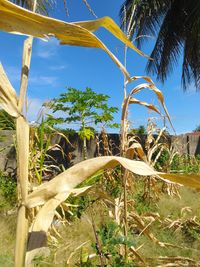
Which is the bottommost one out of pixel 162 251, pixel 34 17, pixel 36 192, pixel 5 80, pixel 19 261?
pixel 162 251

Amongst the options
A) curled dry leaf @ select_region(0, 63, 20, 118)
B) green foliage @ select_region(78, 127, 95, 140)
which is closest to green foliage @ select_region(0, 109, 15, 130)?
green foliage @ select_region(78, 127, 95, 140)

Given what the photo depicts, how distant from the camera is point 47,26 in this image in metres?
0.74

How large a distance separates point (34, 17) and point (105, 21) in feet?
0.50

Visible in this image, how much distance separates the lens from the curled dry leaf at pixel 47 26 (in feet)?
2.38

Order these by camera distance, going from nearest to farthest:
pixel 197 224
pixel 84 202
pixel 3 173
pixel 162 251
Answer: pixel 162 251
pixel 197 224
pixel 84 202
pixel 3 173

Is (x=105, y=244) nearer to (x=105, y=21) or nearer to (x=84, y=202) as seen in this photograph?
(x=105, y=21)

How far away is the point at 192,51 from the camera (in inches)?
410

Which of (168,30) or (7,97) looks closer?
(7,97)

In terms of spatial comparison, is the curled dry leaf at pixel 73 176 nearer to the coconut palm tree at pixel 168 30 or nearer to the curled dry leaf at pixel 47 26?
the curled dry leaf at pixel 47 26

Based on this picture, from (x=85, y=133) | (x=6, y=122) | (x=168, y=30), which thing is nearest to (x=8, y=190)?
(x=6, y=122)

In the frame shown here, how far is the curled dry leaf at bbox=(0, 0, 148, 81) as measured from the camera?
726 mm

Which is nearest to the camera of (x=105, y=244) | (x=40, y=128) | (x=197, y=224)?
(x=105, y=244)

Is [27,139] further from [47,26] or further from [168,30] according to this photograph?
[168,30]

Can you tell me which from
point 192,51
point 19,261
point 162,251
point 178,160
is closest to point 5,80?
point 19,261
